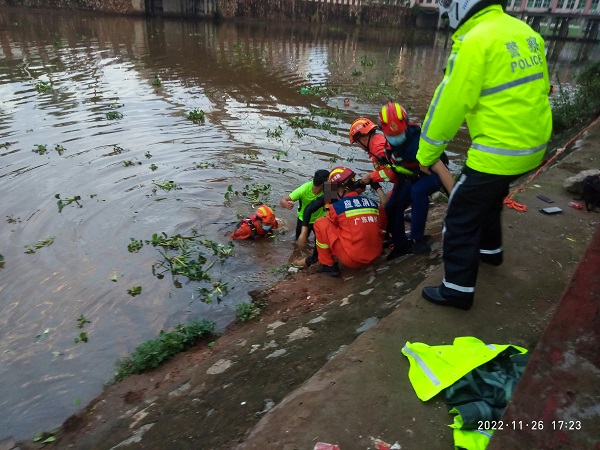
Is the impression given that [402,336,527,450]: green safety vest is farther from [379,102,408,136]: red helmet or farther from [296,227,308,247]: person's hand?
[296,227,308,247]: person's hand

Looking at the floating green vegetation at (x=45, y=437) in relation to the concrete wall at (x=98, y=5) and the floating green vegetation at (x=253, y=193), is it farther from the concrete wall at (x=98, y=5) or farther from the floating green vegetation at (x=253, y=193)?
the concrete wall at (x=98, y=5)

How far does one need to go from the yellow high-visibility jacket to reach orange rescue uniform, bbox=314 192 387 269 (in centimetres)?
194

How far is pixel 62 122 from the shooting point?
36.4ft

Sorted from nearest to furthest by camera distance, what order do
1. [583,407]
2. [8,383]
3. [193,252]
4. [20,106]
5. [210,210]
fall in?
1. [583,407]
2. [8,383]
3. [193,252]
4. [210,210]
5. [20,106]

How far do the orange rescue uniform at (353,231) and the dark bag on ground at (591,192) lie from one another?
2.75 meters

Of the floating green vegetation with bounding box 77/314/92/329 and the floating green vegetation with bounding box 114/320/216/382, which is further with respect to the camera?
the floating green vegetation with bounding box 77/314/92/329

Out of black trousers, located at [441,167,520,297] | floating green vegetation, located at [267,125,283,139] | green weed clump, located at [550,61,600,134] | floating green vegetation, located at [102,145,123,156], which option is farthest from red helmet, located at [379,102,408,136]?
green weed clump, located at [550,61,600,134]

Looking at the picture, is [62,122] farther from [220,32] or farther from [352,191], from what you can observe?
[220,32]

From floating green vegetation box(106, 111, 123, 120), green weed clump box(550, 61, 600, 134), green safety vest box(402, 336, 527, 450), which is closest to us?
green safety vest box(402, 336, 527, 450)

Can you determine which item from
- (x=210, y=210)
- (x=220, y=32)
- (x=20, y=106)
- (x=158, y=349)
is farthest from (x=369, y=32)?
(x=158, y=349)

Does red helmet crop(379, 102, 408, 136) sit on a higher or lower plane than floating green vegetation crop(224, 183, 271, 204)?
higher

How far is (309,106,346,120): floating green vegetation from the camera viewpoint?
1285cm

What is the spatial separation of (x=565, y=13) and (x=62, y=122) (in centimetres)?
5089
